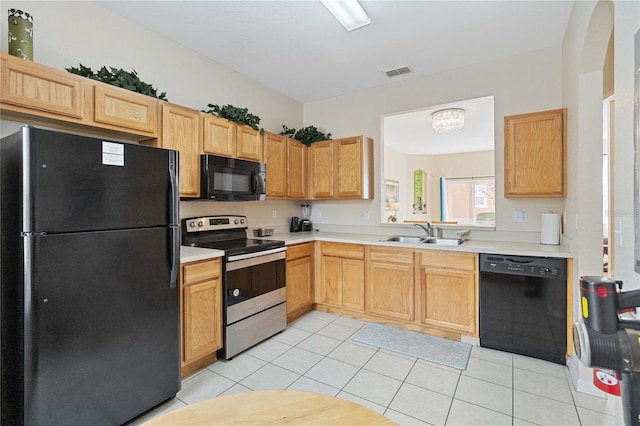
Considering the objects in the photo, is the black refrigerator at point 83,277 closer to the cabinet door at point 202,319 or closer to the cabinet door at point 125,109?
the cabinet door at point 202,319

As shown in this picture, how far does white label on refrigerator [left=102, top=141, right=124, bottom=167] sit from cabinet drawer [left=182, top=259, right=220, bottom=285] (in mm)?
843

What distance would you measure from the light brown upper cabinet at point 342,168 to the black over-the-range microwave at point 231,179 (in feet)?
3.00

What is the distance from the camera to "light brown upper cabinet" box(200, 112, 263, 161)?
2.75 meters

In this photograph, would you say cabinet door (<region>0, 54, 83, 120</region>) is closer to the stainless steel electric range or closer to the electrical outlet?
the stainless steel electric range

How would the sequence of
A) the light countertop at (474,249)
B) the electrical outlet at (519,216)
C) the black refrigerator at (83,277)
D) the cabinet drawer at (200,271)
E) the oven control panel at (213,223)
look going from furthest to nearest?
the electrical outlet at (519,216), the oven control panel at (213,223), the light countertop at (474,249), the cabinet drawer at (200,271), the black refrigerator at (83,277)

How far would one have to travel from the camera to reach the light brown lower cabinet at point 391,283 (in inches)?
120

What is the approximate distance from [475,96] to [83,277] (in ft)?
12.2

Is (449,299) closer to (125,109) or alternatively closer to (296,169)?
(296,169)

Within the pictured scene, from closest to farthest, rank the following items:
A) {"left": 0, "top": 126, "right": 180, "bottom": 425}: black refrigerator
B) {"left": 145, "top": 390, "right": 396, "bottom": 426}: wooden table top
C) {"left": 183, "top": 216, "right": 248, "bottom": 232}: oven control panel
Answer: {"left": 145, "top": 390, "right": 396, "bottom": 426}: wooden table top
{"left": 0, "top": 126, "right": 180, "bottom": 425}: black refrigerator
{"left": 183, "top": 216, "right": 248, "bottom": 232}: oven control panel

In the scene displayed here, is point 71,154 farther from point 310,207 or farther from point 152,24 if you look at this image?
point 310,207

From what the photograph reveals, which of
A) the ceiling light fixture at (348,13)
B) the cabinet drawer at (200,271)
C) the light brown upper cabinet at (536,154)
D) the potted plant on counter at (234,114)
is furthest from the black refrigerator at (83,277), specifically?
the light brown upper cabinet at (536,154)

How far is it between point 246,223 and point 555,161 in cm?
302

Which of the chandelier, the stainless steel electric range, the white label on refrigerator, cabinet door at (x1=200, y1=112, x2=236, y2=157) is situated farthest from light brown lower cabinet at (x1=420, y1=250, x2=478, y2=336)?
the white label on refrigerator

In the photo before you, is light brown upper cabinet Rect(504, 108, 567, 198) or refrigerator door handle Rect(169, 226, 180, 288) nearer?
refrigerator door handle Rect(169, 226, 180, 288)
